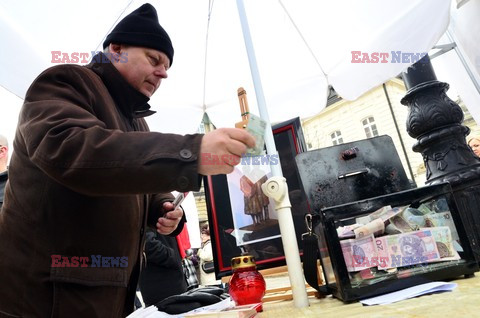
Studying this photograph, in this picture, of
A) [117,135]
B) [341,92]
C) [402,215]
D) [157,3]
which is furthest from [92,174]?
[341,92]

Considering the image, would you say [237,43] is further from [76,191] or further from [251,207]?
[76,191]

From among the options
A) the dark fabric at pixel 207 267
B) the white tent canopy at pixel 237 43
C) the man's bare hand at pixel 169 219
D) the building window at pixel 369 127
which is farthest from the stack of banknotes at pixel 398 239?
the building window at pixel 369 127

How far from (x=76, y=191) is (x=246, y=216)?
1.27 meters

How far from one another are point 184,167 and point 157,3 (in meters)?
2.25

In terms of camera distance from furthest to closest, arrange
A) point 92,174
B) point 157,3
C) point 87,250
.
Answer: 1. point 157,3
2. point 87,250
3. point 92,174

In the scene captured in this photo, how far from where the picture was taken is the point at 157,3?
2445 mm

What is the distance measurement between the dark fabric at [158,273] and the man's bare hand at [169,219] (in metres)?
1.45

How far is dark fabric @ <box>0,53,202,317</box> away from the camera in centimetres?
65

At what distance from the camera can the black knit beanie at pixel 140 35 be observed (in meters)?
1.35

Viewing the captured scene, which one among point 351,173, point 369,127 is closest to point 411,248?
point 351,173

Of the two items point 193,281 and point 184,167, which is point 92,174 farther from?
point 193,281

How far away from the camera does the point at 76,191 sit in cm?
72

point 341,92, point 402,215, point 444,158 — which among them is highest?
point 341,92

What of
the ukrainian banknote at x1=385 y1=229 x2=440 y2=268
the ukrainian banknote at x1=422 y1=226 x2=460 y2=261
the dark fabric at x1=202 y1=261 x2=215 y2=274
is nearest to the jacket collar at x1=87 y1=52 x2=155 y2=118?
the ukrainian banknote at x1=385 y1=229 x2=440 y2=268
